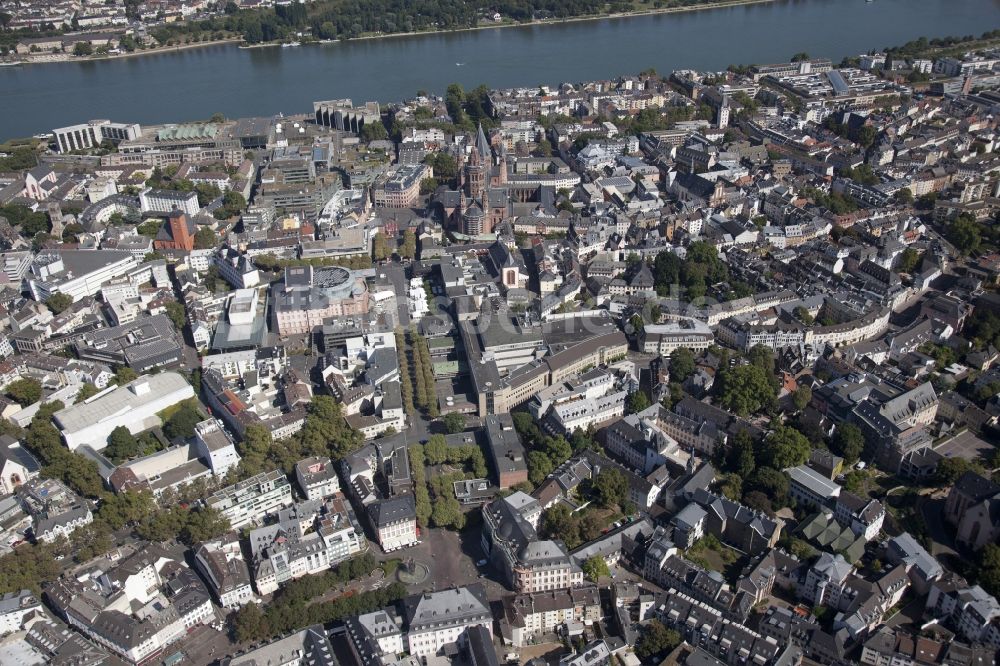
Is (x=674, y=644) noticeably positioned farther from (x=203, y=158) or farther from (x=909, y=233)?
(x=203, y=158)

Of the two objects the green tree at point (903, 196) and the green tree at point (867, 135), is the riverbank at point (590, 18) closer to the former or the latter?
the green tree at point (867, 135)

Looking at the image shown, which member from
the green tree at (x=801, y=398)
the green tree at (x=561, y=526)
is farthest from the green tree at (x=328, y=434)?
the green tree at (x=801, y=398)

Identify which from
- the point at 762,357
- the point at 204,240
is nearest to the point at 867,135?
the point at 762,357

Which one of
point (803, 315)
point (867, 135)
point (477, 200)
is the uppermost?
point (867, 135)

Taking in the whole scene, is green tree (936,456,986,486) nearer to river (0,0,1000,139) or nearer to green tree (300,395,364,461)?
green tree (300,395,364,461)

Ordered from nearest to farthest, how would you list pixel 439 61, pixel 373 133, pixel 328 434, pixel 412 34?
1. pixel 328 434
2. pixel 373 133
3. pixel 439 61
4. pixel 412 34

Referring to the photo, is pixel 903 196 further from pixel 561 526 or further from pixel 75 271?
pixel 75 271

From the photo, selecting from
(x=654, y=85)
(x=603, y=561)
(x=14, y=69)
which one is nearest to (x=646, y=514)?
(x=603, y=561)
